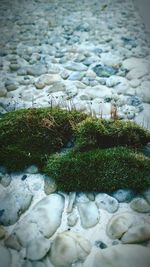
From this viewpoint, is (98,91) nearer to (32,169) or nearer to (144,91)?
(144,91)

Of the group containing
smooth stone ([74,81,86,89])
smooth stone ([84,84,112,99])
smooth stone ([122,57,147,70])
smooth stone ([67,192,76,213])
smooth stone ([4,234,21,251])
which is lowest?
smooth stone ([4,234,21,251])

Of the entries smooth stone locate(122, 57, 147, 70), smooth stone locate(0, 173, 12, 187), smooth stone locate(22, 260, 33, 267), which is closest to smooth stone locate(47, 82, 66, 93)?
smooth stone locate(122, 57, 147, 70)

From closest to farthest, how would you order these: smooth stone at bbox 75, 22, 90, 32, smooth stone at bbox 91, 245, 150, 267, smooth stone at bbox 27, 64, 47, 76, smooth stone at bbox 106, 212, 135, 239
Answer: smooth stone at bbox 91, 245, 150, 267 < smooth stone at bbox 106, 212, 135, 239 < smooth stone at bbox 27, 64, 47, 76 < smooth stone at bbox 75, 22, 90, 32

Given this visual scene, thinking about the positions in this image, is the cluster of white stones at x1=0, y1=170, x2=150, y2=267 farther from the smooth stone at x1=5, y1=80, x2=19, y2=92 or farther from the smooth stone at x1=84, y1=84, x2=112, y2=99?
the smooth stone at x1=5, y1=80, x2=19, y2=92

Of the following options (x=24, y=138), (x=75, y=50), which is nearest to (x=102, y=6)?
(x=75, y=50)

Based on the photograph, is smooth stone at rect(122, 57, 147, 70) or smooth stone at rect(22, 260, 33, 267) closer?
smooth stone at rect(22, 260, 33, 267)

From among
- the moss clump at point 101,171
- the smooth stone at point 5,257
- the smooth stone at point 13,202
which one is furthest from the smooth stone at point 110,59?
the smooth stone at point 5,257

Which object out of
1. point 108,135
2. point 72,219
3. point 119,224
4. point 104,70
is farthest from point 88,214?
point 104,70

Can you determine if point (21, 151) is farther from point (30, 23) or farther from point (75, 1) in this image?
point (75, 1)
